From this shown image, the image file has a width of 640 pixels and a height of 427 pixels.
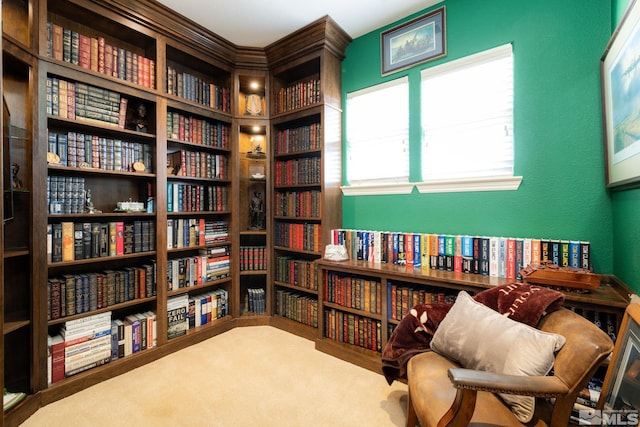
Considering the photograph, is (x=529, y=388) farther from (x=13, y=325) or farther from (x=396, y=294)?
(x=13, y=325)

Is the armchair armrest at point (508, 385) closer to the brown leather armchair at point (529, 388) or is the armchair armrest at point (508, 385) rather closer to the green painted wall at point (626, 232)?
the brown leather armchair at point (529, 388)

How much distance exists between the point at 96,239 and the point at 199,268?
0.87 metres

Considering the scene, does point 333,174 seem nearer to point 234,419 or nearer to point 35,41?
point 234,419

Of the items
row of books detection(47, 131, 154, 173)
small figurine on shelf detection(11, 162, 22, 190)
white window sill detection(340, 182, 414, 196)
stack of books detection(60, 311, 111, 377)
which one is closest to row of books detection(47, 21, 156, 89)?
row of books detection(47, 131, 154, 173)

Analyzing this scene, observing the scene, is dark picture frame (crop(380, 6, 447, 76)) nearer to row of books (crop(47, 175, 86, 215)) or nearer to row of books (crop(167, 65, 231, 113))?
row of books (crop(167, 65, 231, 113))

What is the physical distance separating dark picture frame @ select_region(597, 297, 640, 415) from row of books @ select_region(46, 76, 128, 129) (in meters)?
3.14

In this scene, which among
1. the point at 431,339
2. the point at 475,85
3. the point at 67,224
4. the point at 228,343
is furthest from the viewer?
the point at 228,343

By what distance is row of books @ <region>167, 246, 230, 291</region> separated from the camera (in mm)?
2527

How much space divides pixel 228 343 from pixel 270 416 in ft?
3.50

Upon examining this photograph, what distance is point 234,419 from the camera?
1.64 metres

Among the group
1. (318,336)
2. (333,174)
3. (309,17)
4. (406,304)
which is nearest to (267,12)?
(309,17)

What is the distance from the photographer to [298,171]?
2.86 m

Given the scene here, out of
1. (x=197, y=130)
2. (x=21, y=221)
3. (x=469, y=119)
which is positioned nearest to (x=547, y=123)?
(x=469, y=119)

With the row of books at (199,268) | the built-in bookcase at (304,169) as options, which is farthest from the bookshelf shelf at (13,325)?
the built-in bookcase at (304,169)
